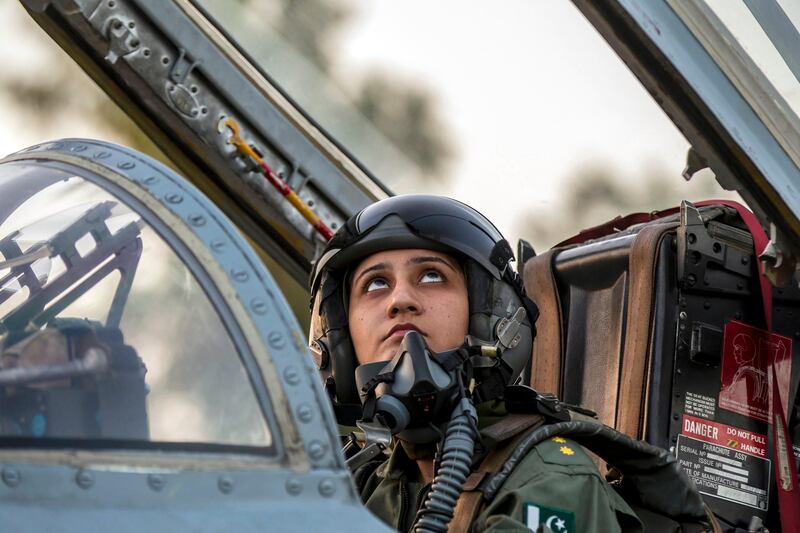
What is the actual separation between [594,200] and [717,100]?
2716 millimetres

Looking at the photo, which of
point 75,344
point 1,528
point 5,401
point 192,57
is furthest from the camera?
point 192,57

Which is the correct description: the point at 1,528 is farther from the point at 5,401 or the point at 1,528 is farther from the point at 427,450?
the point at 427,450

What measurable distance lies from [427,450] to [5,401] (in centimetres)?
113

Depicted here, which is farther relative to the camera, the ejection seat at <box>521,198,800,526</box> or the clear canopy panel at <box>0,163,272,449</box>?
the ejection seat at <box>521,198,800,526</box>

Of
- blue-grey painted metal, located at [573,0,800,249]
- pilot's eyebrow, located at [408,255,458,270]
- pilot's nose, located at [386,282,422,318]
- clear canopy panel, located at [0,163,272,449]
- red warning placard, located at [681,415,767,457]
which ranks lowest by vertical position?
clear canopy panel, located at [0,163,272,449]

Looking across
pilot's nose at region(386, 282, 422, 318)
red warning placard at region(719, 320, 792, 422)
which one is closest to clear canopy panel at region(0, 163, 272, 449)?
pilot's nose at region(386, 282, 422, 318)

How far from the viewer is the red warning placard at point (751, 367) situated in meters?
2.61

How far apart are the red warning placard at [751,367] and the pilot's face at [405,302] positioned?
72cm

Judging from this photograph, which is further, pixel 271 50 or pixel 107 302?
pixel 271 50

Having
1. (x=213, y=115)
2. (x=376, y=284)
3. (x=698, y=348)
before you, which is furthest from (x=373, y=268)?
(x=213, y=115)

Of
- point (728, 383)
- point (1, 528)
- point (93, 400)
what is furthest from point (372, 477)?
point (1, 528)

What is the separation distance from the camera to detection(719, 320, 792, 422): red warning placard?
261 centimetres

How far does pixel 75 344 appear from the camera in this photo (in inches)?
54.2

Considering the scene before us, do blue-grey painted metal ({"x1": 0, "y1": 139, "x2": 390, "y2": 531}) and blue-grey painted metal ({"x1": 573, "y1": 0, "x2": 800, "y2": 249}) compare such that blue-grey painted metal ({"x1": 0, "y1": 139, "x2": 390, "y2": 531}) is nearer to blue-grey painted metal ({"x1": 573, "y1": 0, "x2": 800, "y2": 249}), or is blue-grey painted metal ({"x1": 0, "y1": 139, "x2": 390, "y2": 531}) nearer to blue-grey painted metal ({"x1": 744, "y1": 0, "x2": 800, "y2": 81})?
blue-grey painted metal ({"x1": 573, "y1": 0, "x2": 800, "y2": 249})
